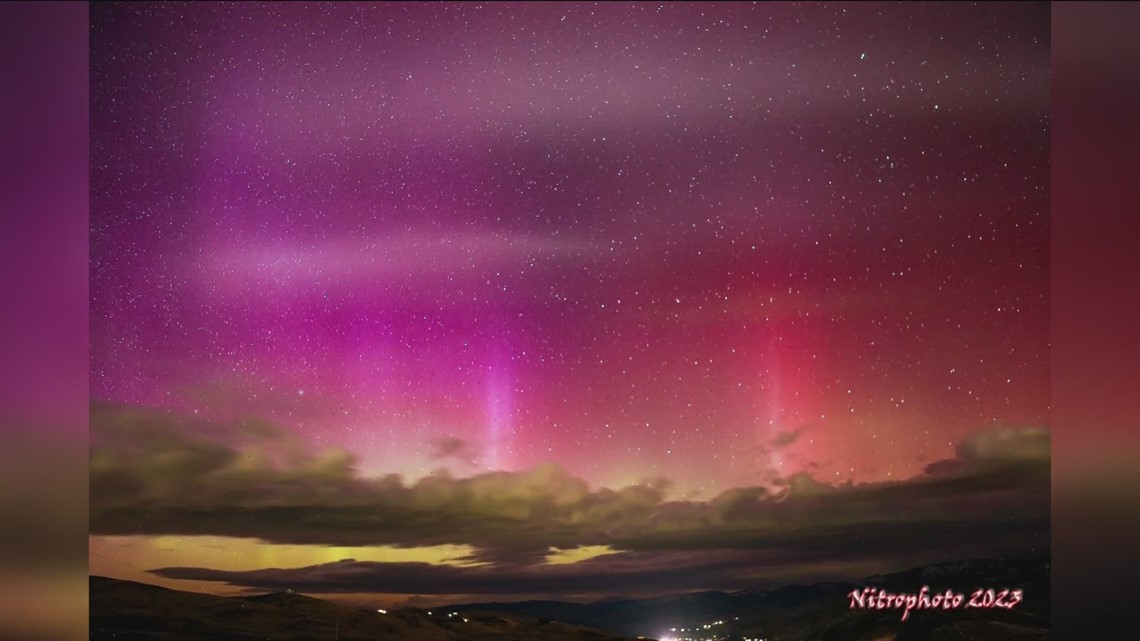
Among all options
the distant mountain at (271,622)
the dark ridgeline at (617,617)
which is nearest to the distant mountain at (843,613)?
the dark ridgeline at (617,617)

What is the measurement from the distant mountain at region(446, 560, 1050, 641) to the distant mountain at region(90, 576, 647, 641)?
6.5 inches

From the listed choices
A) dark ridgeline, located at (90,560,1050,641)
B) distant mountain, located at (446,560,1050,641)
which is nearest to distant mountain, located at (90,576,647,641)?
dark ridgeline, located at (90,560,1050,641)

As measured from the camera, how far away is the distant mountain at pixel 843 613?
3203mm

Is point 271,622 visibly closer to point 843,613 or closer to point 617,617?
point 617,617

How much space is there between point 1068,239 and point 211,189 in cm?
265

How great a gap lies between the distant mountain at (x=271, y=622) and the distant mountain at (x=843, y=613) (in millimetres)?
165

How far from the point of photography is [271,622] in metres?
3.30

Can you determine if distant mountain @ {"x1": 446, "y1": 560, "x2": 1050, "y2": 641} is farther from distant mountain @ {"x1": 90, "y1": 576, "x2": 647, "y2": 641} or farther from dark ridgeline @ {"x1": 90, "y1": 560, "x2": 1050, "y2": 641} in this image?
distant mountain @ {"x1": 90, "y1": 576, "x2": 647, "y2": 641}

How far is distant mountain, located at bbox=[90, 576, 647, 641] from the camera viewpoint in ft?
10.8

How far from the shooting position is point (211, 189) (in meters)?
3.36

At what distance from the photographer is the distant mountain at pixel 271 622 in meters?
3.28

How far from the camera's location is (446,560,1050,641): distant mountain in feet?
10.5

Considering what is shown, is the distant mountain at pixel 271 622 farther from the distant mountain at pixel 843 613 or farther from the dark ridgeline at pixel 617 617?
the distant mountain at pixel 843 613

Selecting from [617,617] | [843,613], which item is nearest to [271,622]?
[617,617]
